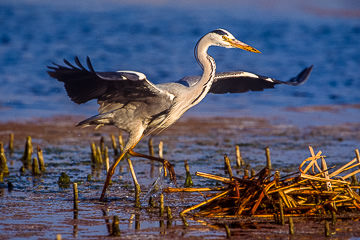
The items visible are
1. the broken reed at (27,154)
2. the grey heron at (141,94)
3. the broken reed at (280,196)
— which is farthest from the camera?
the broken reed at (27,154)

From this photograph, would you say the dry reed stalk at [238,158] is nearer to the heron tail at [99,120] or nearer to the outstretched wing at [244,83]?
the outstretched wing at [244,83]

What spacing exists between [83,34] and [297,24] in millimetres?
12004

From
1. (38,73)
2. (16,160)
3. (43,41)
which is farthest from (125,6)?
(16,160)

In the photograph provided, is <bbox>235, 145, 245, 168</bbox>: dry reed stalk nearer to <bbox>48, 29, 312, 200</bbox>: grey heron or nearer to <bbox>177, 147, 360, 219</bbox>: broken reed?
<bbox>48, 29, 312, 200</bbox>: grey heron

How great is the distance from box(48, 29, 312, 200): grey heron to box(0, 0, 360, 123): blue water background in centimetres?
586

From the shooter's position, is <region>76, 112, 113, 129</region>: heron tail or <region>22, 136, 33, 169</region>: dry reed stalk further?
<region>22, 136, 33, 169</region>: dry reed stalk

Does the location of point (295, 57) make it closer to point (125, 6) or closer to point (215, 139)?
point (215, 139)

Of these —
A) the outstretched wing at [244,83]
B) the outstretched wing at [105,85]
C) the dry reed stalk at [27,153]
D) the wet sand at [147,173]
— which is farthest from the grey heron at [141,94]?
the dry reed stalk at [27,153]

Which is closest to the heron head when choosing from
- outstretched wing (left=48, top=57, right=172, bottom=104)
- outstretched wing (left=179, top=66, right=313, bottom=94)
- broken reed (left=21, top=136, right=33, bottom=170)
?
outstretched wing (left=179, top=66, right=313, bottom=94)

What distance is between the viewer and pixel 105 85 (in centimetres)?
725

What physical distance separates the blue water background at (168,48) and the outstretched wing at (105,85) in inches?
246

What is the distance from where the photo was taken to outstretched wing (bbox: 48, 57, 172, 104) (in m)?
6.91

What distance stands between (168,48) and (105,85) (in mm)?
17736

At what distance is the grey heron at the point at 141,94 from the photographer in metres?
7.12
